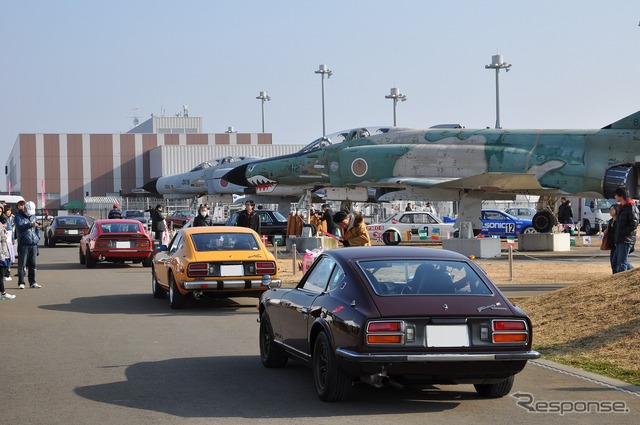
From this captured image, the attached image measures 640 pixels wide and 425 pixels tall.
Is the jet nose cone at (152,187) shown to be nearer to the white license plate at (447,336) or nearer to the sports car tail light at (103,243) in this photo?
the sports car tail light at (103,243)

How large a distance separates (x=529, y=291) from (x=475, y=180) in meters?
13.1

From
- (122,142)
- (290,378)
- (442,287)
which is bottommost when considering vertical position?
(290,378)

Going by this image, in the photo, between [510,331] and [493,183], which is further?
[493,183]

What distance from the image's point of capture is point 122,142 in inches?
3445

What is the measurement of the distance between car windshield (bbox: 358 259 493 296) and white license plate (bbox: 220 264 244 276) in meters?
6.84

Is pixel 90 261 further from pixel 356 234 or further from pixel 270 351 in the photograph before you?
pixel 270 351

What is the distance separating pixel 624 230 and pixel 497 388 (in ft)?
28.1

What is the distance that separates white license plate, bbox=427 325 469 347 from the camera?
721 centimetres

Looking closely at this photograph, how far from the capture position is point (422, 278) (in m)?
7.92

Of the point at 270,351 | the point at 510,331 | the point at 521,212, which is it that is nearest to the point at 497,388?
the point at 510,331

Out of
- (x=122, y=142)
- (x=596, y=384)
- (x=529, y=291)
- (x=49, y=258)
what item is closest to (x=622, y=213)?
(x=529, y=291)

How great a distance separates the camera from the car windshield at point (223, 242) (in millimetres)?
15289

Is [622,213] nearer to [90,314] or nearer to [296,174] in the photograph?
[90,314]

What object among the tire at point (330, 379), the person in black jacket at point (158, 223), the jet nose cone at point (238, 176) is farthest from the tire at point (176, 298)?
the jet nose cone at point (238, 176)
